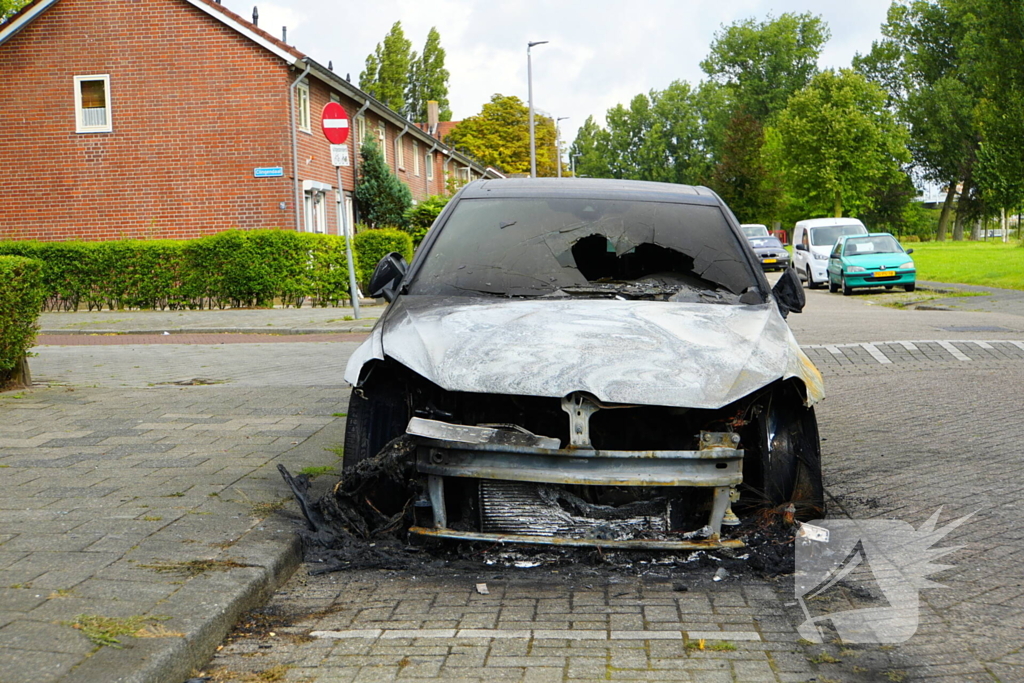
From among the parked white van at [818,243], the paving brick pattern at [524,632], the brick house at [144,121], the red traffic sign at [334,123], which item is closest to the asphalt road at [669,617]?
the paving brick pattern at [524,632]

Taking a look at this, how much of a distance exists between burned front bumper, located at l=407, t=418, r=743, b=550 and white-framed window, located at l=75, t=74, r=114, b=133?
24655 millimetres

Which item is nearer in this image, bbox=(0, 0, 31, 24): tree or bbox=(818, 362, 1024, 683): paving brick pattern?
bbox=(818, 362, 1024, 683): paving brick pattern

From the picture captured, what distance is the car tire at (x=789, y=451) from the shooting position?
4.48 metres

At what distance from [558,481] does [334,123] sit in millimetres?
14139

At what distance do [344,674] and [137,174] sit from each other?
25.0 metres

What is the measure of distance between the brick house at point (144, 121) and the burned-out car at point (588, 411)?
22.1m

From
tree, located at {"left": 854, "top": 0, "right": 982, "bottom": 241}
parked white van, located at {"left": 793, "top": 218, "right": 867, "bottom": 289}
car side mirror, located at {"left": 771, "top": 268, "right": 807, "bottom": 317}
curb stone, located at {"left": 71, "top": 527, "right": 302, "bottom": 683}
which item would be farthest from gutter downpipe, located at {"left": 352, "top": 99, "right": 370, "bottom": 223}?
tree, located at {"left": 854, "top": 0, "right": 982, "bottom": 241}

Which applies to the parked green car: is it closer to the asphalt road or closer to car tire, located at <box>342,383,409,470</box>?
the asphalt road

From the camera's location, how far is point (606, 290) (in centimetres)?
507

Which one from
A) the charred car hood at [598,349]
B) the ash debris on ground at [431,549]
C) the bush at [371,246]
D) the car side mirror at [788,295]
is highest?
the bush at [371,246]

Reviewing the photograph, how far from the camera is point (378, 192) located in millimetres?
33281

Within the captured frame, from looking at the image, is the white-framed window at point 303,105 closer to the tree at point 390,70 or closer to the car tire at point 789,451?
the car tire at point 789,451

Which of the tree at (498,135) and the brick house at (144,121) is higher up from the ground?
the tree at (498,135)

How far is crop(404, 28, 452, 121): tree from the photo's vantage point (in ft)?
283
